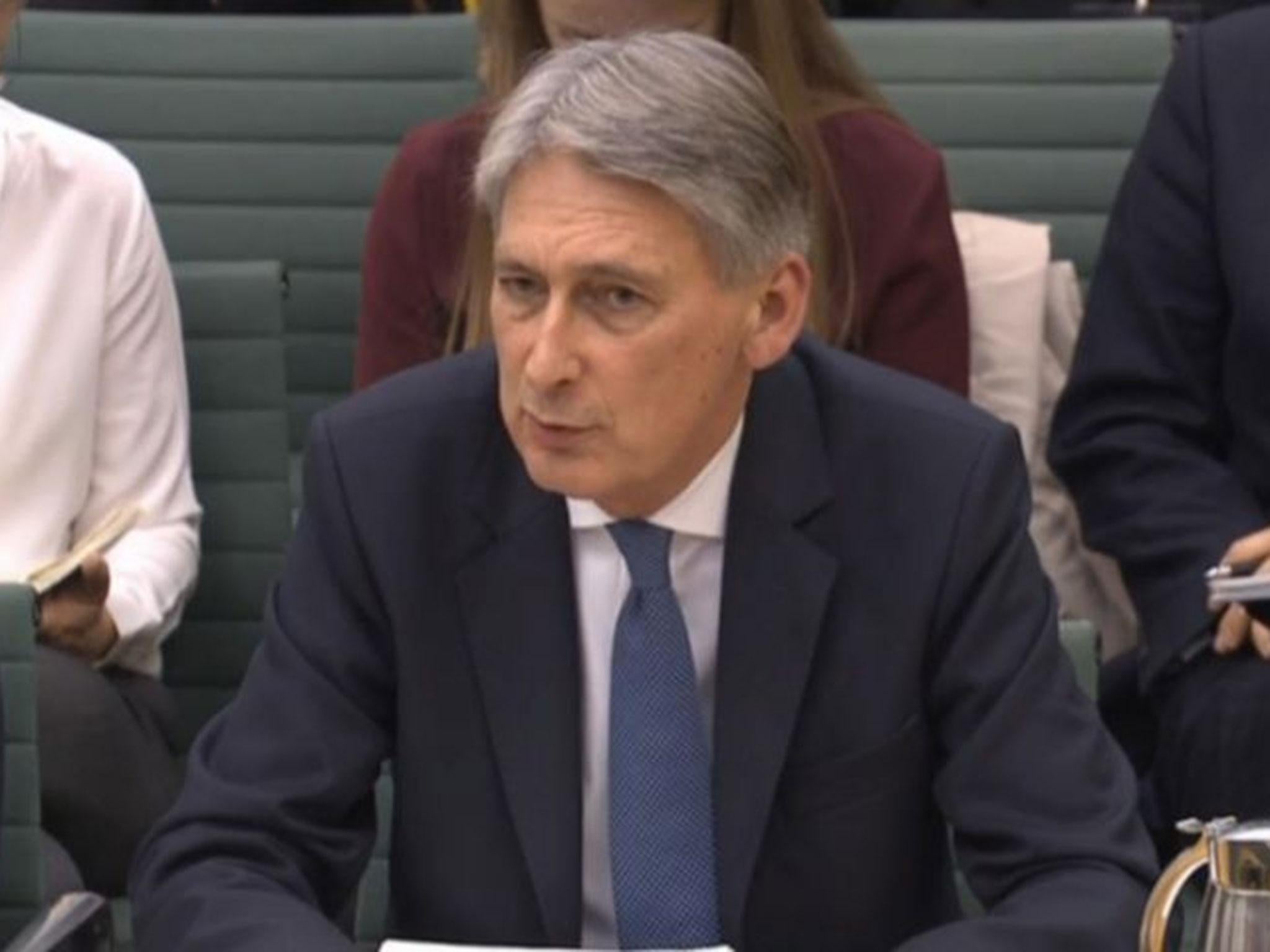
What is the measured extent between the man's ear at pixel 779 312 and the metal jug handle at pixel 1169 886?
63 centimetres

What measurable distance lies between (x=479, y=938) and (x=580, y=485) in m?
0.41

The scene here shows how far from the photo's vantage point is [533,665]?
9.26 feet

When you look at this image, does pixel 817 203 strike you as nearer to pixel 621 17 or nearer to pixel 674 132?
pixel 621 17

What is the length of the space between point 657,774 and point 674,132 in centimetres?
54

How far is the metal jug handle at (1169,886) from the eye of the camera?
229 centimetres

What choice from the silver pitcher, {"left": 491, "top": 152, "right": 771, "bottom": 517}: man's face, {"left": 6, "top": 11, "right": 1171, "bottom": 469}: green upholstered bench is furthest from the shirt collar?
{"left": 6, "top": 11, "right": 1171, "bottom": 469}: green upholstered bench

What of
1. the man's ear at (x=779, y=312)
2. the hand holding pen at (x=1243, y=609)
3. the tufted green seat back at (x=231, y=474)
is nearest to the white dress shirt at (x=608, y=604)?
the man's ear at (x=779, y=312)

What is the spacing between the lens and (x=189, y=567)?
3.93m

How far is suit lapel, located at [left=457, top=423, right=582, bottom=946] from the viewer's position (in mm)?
2791

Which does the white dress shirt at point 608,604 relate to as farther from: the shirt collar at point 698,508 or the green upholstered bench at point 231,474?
the green upholstered bench at point 231,474

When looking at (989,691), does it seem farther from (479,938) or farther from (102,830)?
(102,830)

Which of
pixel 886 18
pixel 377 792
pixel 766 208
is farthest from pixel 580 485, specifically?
pixel 886 18

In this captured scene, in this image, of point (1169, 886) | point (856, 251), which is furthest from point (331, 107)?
point (1169, 886)

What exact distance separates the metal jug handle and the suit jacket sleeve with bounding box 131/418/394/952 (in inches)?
25.9
